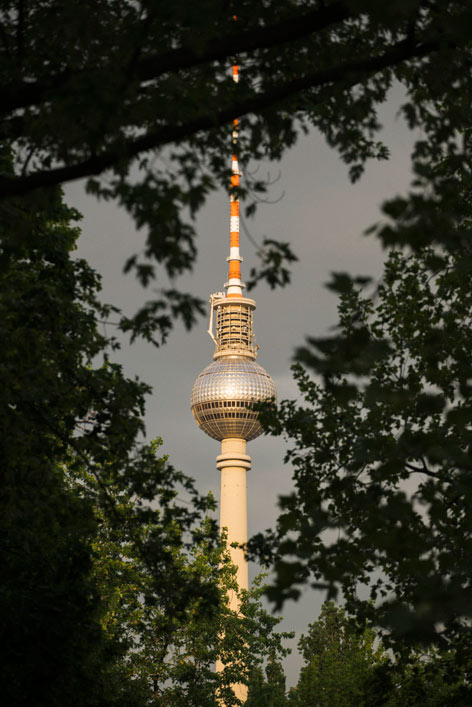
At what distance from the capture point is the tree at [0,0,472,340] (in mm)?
7203

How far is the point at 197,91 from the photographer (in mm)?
7344

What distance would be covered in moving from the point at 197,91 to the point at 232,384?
383ft

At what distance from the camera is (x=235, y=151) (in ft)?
34.0

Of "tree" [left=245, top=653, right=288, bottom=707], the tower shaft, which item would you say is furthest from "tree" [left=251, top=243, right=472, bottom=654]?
the tower shaft

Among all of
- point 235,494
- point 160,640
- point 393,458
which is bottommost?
point 393,458

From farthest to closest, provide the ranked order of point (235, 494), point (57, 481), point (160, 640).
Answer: point (235, 494) → point (160, 640) → point (57, 481)

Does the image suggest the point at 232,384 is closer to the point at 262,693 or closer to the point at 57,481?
the point at 262,693

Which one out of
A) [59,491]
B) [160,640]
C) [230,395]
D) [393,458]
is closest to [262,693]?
[160,640]

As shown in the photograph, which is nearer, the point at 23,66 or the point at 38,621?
the point at 23,66

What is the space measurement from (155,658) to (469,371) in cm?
3325

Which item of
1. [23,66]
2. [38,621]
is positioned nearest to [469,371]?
[23,66]

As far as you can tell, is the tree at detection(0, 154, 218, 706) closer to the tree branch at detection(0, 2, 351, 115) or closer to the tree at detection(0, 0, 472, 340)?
the tree at detection(0, 0, 472, 340)

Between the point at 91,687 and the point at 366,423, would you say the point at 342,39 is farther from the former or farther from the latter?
the point at 91,687

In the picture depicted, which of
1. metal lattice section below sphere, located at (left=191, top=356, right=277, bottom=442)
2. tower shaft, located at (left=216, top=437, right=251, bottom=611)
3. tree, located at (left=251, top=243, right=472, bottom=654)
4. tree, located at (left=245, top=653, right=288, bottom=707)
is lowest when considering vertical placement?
tree, located at (left=251, top=243, right=472, bottom=654)
